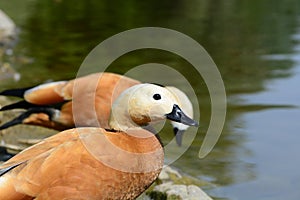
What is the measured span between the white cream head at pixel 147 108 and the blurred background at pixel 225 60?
7.36 feet

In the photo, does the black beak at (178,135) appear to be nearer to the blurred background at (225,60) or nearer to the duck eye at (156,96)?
the blurred background at (225,60)

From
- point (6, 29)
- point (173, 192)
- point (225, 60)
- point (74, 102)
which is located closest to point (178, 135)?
point (74, 102)

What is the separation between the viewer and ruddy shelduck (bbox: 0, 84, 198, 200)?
157 inches

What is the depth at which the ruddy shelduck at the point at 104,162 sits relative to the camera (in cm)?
398

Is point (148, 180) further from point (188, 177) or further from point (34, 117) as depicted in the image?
point (34, 117)

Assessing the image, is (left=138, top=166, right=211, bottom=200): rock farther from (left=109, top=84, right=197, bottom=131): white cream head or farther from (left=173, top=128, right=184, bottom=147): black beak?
(left=109, top=84, right=197, bottom=131): white cream head

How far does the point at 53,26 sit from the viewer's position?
50.9 feet

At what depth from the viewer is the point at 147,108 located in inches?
159

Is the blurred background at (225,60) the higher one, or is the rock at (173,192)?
the blurred background at (225,60)

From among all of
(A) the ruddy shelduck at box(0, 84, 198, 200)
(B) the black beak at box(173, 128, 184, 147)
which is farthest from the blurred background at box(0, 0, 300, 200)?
(A) the ruddy shelduck at box(0, 84, 198, 200)

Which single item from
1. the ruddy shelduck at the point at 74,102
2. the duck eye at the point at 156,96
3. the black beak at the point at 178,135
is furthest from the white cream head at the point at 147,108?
the black beak at the point at 178,135

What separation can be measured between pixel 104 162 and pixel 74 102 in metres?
2.47

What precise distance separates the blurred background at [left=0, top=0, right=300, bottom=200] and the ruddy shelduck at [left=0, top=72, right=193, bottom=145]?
89 centimetres

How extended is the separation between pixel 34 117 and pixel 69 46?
659cm
